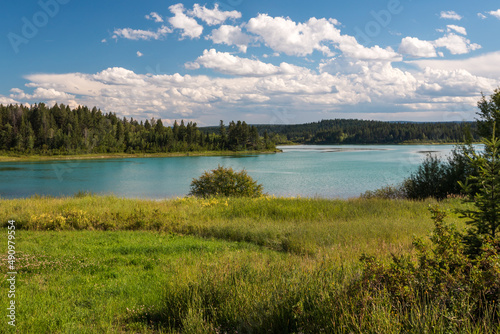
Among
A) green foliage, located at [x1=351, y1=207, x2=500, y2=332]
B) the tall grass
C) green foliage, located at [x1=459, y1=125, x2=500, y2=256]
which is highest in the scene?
green foliage, located at [x1=459, y1=125, x2=500, y2=256]

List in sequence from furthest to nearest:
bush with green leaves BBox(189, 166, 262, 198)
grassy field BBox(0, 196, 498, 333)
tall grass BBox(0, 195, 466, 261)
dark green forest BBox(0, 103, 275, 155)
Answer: dark green forest BBox(0, 103, 275, 155)
bush with green leaves BBox(189, 166, 262, 198)
tall grass BBox(0, 195, 466, 261)
grassy field BBox(0, 196, 498, 333)

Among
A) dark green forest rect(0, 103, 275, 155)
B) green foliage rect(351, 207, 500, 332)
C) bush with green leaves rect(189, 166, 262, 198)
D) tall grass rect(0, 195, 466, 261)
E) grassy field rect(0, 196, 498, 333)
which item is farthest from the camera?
dark green forest rect(0, 103, 275, 155)

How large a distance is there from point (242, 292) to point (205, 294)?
646 mm

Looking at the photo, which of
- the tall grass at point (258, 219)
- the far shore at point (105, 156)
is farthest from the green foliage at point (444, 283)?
the far shore at point (105, 156)

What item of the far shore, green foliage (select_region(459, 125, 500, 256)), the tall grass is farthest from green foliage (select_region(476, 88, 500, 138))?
the far shore

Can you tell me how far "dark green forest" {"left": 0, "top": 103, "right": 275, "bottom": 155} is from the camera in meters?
111

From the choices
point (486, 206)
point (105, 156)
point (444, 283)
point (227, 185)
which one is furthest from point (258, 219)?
point (105, 156)

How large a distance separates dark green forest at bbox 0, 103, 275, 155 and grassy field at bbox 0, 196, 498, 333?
108862 mm

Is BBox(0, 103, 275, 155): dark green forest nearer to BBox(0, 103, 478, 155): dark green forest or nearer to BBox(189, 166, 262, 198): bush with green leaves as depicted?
BBox(0, 103, 478, 155): dark green forest

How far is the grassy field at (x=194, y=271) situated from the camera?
4.46 meters

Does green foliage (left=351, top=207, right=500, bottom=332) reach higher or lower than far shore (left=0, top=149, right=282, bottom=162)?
higher

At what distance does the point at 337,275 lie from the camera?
4.99 meters

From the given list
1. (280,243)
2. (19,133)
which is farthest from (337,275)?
(19,133)

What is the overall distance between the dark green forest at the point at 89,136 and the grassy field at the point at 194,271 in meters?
109
